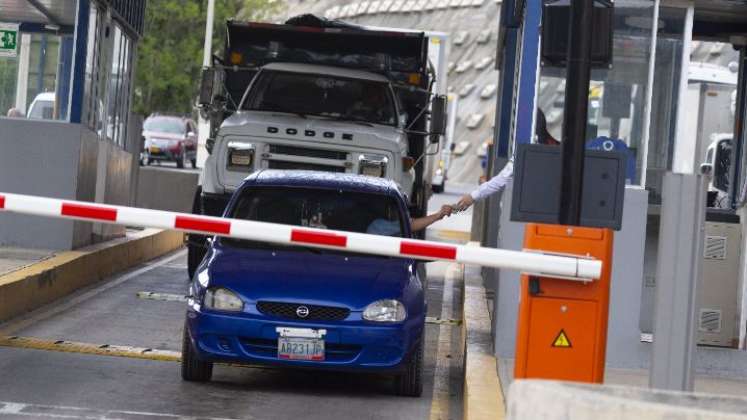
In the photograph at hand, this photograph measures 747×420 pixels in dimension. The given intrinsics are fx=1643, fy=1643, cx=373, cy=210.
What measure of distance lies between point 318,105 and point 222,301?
792 centimetres

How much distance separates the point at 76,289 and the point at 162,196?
12864 mm

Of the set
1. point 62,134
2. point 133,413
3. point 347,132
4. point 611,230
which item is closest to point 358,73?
point 347,132

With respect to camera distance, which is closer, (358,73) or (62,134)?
(62,134)

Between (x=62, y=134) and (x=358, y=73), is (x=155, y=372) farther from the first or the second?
(x=358, y=73)

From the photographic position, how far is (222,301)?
11.1 m

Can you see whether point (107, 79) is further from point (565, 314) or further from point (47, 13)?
point (565, 314)

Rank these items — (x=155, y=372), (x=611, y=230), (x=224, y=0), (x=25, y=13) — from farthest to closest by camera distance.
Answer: (x=224, y=0) → (x=25, y=13) → (x=155, y=372) → (x=611, y=230)

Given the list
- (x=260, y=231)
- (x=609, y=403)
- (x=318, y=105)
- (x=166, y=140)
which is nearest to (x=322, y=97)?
(x=318, y=105)

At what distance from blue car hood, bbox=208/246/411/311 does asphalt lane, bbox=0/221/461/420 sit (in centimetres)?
72

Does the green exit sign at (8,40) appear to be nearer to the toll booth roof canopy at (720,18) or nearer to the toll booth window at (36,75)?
the toll booth window at (36,75)

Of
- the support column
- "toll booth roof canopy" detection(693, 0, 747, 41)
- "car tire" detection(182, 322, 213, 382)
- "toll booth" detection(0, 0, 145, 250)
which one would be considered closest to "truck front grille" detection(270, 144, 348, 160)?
"toll booth" detection(0, 0, 145, 250)

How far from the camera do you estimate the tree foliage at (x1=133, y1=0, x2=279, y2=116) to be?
57.2m

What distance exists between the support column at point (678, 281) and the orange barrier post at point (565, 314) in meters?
1.20

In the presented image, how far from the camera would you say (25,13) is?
18859 millimetres
